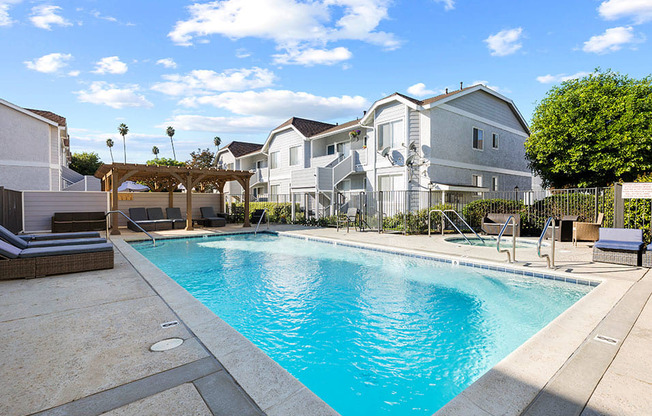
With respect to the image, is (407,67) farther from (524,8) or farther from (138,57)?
(138,57)

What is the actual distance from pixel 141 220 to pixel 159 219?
0.80m

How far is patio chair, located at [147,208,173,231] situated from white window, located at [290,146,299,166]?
33.5 ft

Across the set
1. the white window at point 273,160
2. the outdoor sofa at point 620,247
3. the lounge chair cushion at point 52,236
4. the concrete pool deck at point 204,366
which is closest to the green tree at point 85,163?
the white window at point 273,160

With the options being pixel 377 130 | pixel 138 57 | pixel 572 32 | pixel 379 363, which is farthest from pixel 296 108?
pixel 379 363

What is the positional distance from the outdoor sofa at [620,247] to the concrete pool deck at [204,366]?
245 centimetres

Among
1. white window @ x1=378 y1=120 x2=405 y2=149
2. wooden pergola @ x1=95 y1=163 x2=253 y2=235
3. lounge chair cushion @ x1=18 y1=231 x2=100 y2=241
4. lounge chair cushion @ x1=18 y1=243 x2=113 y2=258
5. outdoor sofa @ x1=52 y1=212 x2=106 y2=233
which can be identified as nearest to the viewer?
lounge chair cushion @ x1=18 y1=243 x2=113 y2=258

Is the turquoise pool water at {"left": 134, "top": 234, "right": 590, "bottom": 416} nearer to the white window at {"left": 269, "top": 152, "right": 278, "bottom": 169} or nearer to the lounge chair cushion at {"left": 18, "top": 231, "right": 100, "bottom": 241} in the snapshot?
the lounge chair cushion at {"left": 18, "top": 231, "right": 100, "bottom": 241}

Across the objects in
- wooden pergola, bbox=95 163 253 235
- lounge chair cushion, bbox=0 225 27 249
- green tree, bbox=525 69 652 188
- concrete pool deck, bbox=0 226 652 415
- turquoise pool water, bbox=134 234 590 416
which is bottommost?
turquoise pool water, bbox=134 234 590 416

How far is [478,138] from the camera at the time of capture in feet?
63.9

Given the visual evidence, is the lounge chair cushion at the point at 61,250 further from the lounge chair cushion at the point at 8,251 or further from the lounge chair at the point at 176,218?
the lounge chair at the point at 176,218

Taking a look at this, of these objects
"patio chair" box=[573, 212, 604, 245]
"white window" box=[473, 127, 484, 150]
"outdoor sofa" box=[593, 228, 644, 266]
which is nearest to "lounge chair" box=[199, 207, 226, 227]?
"patio chair" box=[573, 212, 604, 245]

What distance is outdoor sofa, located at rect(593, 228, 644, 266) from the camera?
6.66 meters

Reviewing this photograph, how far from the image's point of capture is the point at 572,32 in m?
12.3

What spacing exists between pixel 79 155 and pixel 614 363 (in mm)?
58355
